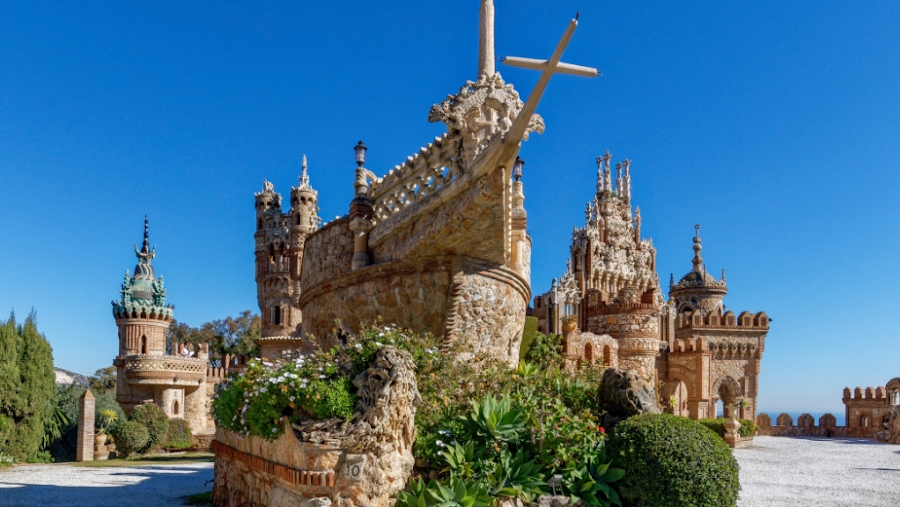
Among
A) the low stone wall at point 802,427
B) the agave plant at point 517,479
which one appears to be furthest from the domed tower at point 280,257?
the agave plant at point 517,479

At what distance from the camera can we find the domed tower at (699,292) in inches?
2125

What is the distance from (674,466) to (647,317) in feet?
73.8

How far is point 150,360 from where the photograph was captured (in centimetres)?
3709

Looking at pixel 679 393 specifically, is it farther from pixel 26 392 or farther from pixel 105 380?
pixel 105 380

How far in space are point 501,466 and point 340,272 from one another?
5.19 metres

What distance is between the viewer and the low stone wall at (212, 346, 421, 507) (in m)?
7.45

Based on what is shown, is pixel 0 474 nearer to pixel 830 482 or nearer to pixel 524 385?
pixel 524 385

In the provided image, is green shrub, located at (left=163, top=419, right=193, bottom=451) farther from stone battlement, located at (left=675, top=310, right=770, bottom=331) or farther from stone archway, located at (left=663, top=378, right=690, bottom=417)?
stone battlement, located at (left=675, top=310, right=770, bottom=331)

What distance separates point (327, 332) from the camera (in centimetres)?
1269

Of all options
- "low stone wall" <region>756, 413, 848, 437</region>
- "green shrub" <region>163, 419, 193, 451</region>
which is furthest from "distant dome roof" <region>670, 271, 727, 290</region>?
"green shrub" <region>163, 419, 193, 451</region>

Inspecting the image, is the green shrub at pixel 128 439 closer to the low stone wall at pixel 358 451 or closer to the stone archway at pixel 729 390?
the low stone wall at pixel 358 451

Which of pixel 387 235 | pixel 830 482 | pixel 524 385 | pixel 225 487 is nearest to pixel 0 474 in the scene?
pixel 225 487

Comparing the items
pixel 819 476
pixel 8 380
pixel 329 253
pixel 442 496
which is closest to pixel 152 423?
pixel 8 380

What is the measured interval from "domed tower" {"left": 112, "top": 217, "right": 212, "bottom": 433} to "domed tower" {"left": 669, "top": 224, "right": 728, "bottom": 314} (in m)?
33.5
